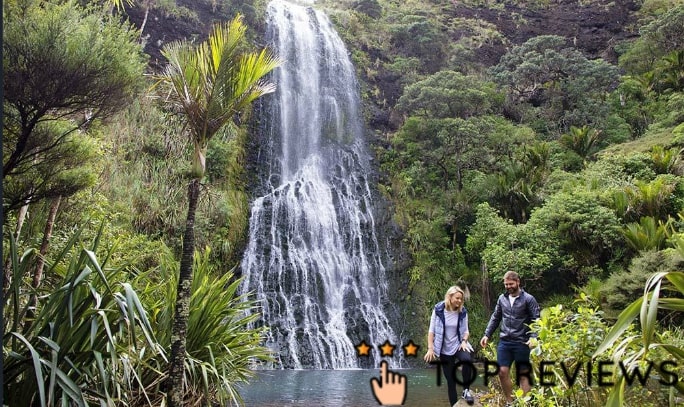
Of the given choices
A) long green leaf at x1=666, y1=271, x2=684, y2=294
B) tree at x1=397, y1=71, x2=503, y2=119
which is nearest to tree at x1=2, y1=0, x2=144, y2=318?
long green leaf at x1=666, y1=271, x2=684, y2=294

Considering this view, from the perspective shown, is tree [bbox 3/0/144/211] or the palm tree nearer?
tree [bbox 3/0/144/211]

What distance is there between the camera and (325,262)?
1562cm

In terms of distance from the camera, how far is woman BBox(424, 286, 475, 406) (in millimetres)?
4105

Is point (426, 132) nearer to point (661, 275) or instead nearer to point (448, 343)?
point (448, 343)

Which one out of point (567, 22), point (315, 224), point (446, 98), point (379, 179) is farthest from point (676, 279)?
point (567, 22)

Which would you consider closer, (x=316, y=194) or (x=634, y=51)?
(x=316, y=194)

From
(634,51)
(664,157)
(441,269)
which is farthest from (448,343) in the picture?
(634,51)

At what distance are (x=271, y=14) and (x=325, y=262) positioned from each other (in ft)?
46.2

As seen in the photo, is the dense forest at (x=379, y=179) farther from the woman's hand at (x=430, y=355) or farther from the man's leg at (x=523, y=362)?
the woman's hand at (x=430, y=355)

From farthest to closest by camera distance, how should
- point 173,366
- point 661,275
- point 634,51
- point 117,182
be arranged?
point 634,51 < point 117,182 < point 173,366 < point 661,275

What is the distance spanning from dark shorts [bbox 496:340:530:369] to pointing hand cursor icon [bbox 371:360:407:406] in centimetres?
97

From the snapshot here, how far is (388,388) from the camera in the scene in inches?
144

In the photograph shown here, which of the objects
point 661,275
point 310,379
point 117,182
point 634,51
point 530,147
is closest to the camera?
point 661,275

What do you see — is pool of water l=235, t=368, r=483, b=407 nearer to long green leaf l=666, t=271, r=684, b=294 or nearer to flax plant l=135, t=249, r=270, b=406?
flax plant l=135, t=249, r=270, b=406
